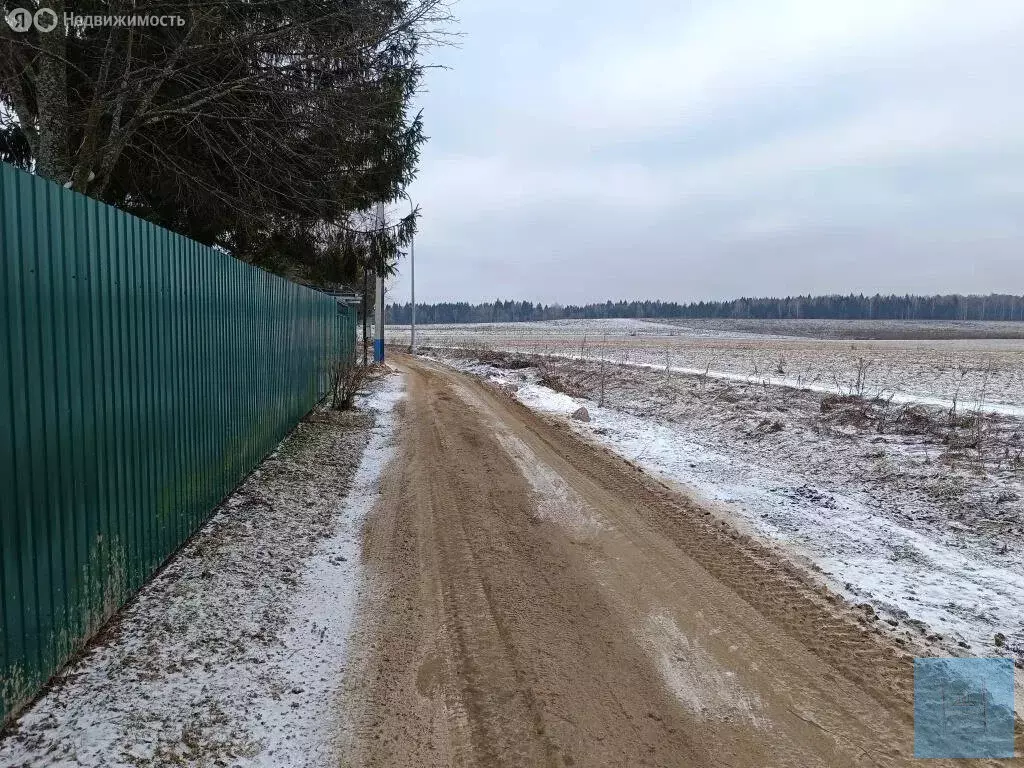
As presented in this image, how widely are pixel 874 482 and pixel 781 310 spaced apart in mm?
164142

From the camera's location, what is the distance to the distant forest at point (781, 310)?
148750 millimetres

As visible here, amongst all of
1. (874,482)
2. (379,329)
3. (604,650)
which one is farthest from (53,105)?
(379,329)

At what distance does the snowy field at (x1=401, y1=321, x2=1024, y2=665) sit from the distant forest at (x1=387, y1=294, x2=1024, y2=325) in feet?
424

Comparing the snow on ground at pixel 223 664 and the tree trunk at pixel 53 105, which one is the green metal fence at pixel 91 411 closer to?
the snow on ground at pixel 223 664

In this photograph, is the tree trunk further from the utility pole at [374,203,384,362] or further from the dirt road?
the utility pole at [374,203,384,362]

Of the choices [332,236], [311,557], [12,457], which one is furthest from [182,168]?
[12,457]

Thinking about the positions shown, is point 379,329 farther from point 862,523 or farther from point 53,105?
point 862,523

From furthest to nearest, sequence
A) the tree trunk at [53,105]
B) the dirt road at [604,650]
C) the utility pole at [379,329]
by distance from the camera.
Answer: the utility pole at [379,329] → the tree trunk at [53,105] → the dirt road at [604,650]

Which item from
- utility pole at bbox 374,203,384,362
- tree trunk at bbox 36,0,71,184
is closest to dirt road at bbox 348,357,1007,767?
tree trunk at bbox 36,0,71,184

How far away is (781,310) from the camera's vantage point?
15538 cm

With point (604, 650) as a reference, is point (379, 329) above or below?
above

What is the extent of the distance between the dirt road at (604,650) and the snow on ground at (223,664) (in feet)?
0.88

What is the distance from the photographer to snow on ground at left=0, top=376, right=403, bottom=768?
8.46 ft

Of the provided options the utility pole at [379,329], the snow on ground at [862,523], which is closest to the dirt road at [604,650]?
the snow on ground at [862,523]
